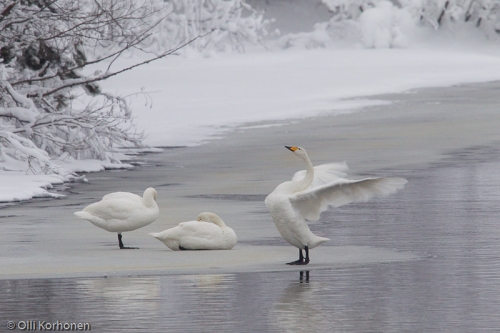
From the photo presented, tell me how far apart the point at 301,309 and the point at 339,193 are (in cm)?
253

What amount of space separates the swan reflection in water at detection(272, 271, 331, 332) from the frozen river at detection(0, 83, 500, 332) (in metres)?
0.01

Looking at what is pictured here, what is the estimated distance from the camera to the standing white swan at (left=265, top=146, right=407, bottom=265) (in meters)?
11.1

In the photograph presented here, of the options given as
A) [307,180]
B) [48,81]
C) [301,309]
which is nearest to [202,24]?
[48,81]

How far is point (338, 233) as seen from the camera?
13625 millimetres

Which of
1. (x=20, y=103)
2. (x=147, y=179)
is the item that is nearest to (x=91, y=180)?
(x=147, y=179)

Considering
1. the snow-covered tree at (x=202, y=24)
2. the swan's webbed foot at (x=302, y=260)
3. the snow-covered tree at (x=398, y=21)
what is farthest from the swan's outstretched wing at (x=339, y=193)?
the snow-covered tree at (x=398, y=21)

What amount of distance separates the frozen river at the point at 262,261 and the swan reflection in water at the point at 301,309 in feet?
0.05

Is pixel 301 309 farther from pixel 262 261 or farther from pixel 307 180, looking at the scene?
pixel 307 180

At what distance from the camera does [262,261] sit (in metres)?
11.4

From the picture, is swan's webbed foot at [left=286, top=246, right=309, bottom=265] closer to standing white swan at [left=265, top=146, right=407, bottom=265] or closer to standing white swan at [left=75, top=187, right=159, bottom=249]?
standing white swan at [left=265, top=146, right=407, bottom=265]

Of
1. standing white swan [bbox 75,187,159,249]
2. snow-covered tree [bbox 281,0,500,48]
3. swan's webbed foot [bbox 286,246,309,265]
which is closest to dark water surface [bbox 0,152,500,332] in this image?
A: swan's webbed foot [bbox 286,246,309,265]

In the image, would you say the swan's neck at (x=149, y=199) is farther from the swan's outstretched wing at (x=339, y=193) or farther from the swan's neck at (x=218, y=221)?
the swan's outstretched wing at (x=339, y=193)

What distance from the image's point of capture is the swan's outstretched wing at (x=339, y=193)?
11.1 m

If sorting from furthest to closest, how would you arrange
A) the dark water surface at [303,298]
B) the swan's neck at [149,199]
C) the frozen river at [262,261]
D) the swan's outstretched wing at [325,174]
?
1. the swan's neck at [149,199]
2. the swan's outstretched wing at [325,174]
3. the frozen river at [262,261]
4. the dark water surface at [303,298]
